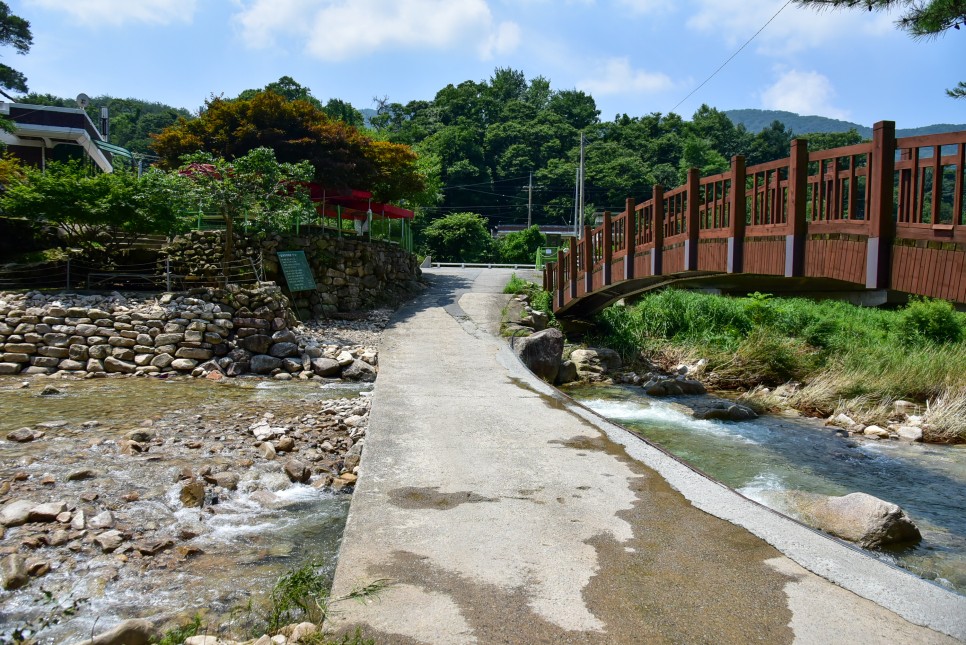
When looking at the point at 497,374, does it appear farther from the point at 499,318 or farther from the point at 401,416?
the point at 499,318

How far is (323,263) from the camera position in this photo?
1903cm

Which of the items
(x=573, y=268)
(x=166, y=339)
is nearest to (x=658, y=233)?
(x=573, y=268)

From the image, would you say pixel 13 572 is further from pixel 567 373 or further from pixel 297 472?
pixel 567 373

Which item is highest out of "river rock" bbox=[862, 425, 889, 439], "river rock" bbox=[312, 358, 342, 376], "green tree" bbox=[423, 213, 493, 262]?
"green tree" bbox=[423, 213, 493, 262]

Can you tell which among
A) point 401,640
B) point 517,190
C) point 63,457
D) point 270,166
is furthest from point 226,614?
point 517,190

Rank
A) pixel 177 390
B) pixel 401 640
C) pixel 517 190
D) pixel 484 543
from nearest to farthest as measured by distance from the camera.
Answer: pixel 401 640, pixel 484 543, pixel 177 390, pixel 517 190

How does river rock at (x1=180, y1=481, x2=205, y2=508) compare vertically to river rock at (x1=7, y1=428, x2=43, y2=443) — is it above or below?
below

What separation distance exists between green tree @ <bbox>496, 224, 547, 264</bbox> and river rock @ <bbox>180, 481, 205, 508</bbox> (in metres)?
36.8

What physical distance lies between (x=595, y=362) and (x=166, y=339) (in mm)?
9315

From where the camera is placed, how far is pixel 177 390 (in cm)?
1181

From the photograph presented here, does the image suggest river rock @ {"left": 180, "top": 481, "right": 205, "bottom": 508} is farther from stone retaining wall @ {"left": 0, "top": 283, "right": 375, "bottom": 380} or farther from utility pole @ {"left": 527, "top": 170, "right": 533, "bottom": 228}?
utility pole @ {"left": 527, "top": 170, "right": 533, "bottom": 228}

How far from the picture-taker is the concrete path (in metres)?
3.66

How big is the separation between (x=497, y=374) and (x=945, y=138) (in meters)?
7.20

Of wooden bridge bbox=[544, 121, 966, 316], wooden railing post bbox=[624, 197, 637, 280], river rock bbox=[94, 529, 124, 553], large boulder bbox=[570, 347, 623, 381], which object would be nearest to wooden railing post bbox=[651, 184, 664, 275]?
wooden bridge bbox=[544, 121, 966, 316]
